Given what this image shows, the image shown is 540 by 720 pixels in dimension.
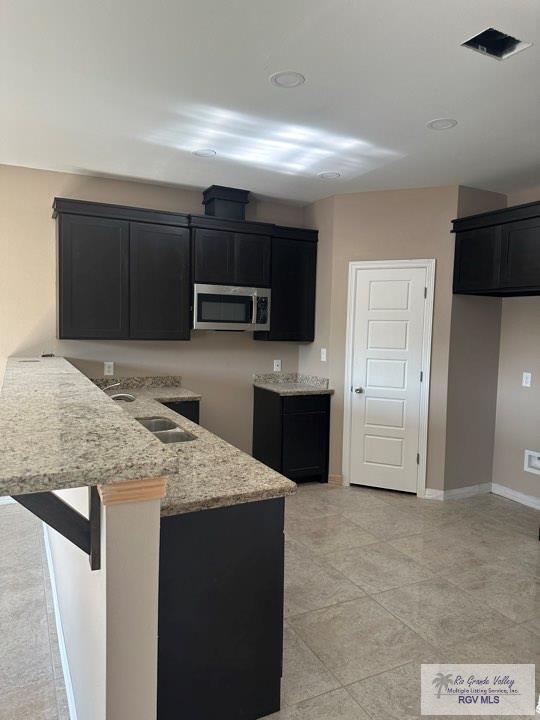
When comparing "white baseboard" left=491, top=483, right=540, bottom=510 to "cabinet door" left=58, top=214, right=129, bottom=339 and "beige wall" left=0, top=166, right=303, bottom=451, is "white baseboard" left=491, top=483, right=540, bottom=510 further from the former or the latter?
"cabinet door" left=58, top=214, right=129, bottom=339

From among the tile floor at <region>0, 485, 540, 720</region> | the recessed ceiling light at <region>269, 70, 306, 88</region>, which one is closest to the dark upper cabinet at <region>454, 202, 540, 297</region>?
the tile floor at <region>0, 485, 540, 720</region>

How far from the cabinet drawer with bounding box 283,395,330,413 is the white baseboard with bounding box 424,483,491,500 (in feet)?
3.94

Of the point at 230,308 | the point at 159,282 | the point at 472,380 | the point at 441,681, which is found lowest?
the point at 441,681

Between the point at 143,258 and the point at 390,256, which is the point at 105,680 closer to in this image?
the point at 143,258

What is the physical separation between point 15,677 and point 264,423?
294cm

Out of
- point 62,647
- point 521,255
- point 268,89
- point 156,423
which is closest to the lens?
point 62,647

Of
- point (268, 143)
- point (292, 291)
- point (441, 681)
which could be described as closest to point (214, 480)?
point (441, 681)

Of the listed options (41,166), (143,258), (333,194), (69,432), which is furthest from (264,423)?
(69,432)

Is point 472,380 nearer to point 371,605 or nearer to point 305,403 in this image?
point 305,403

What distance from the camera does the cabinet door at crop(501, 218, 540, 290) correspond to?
3.56 meters

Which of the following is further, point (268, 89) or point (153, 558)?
point (268, 89)

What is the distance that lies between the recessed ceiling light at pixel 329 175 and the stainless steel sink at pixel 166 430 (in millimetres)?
2341

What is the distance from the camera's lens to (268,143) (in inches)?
131

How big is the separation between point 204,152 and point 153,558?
10.00ft
